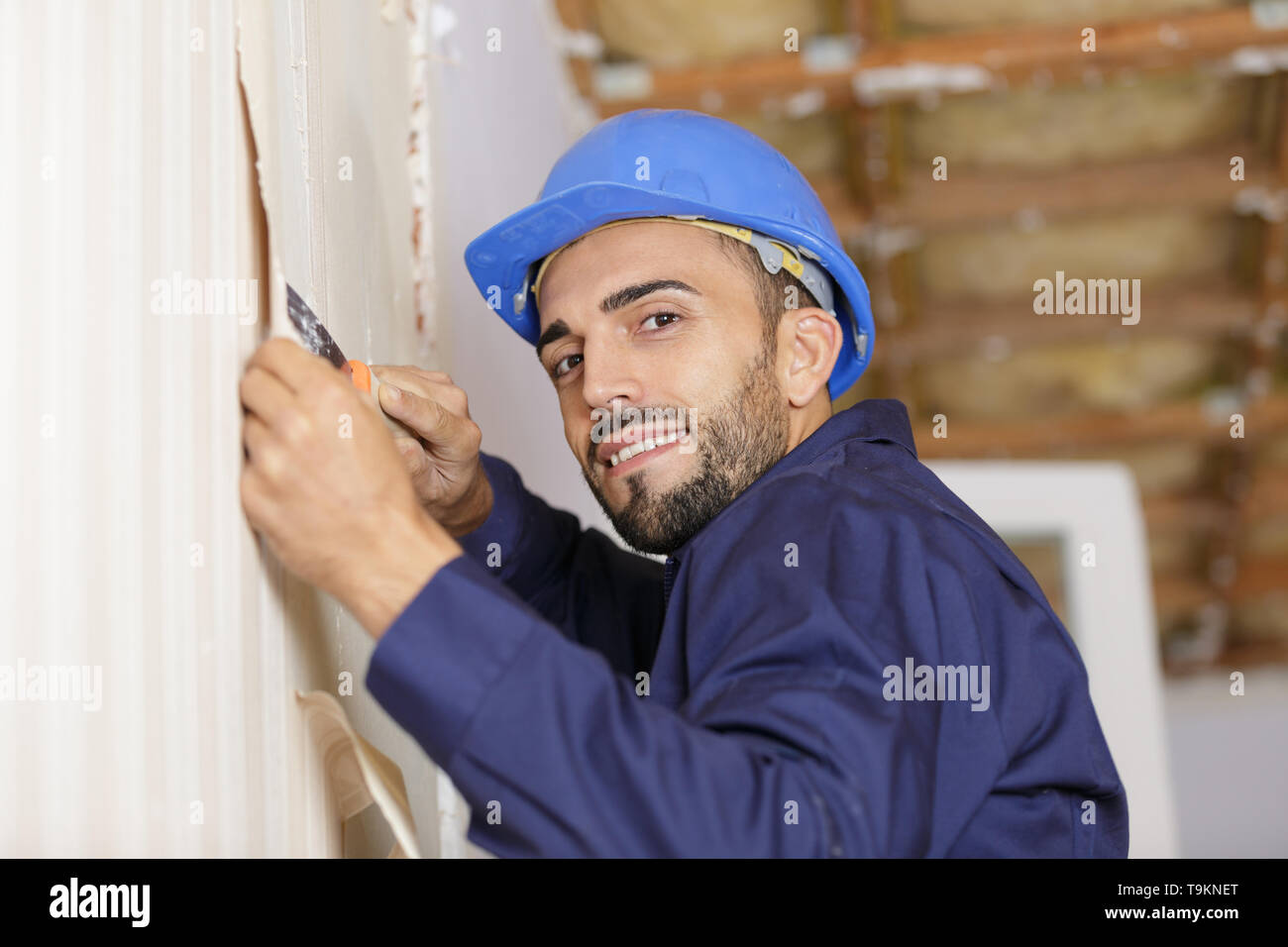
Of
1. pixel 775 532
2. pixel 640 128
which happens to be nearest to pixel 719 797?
pixel 775 532

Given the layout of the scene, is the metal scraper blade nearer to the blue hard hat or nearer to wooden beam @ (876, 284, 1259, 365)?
the blue hard hat

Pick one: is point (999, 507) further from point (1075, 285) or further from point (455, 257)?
point (455, 257)

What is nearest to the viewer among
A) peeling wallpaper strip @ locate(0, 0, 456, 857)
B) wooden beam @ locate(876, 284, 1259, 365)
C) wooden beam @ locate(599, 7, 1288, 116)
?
peeling wallpaper strip @ locate(0, 0, 456, 857)

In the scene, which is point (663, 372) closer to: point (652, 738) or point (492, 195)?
point (652, 738)

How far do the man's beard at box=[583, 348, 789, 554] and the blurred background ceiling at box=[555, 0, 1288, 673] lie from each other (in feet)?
→ 8.41

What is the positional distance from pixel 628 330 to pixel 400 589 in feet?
2.37

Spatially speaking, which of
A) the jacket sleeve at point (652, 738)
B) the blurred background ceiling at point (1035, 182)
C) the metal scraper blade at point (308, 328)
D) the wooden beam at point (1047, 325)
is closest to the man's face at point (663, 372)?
the metal scraper blade at point (308, 328)

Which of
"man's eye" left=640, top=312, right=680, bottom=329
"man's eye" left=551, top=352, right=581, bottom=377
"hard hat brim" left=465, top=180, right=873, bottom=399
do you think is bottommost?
"man's eye" left=551, top=352, right=581, bottom=377

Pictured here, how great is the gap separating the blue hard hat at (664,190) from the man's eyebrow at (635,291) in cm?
10

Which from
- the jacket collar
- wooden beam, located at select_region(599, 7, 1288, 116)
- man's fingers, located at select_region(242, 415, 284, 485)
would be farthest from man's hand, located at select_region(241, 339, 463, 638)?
wooden beam, located at select_region(599, 7, 1288, 116)

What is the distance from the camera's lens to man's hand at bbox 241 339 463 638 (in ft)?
3.16

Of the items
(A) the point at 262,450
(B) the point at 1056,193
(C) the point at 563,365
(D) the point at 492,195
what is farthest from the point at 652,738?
(B) the point at 1056,193

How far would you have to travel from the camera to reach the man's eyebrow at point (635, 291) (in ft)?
5.20

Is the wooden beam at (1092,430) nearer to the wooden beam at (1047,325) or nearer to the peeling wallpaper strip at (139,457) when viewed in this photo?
the wooden beam at (1047,325)
